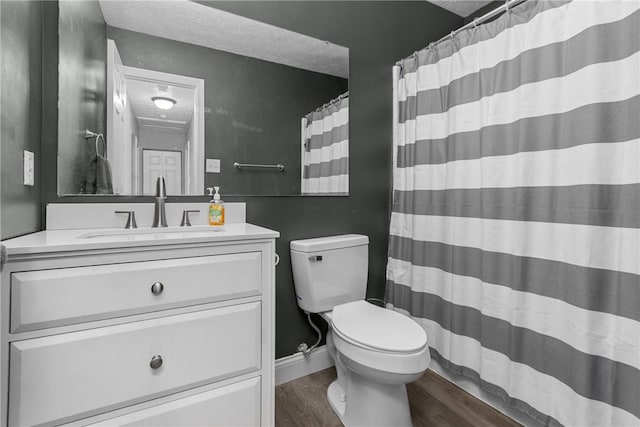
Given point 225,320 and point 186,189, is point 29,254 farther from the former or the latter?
point 186,189

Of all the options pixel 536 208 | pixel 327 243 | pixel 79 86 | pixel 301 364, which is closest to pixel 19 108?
pixel 79 86

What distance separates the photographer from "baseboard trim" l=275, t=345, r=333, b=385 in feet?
5.62

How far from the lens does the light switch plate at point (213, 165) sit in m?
1.51

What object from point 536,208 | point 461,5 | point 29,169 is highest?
point 461,5

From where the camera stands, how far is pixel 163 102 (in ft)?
4.65

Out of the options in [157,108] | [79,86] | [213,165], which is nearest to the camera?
[79,86]

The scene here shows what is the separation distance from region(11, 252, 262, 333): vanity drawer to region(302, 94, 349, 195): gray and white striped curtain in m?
0.77

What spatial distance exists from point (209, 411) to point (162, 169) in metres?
1.01

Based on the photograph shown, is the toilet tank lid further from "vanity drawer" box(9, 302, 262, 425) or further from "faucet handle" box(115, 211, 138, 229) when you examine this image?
"faucet handle" box(115, 211, 138, 229)

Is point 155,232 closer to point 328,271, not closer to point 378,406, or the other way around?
point 328,271

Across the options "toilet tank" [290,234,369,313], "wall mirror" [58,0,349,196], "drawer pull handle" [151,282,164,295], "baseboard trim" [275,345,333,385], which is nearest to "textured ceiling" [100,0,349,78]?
"wall mirror" [58,0,349,196]

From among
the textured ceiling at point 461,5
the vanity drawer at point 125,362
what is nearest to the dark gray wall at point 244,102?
the vanity drawer at point 125,362

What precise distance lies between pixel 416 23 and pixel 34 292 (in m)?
2.49

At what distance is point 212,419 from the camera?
1074 mm
